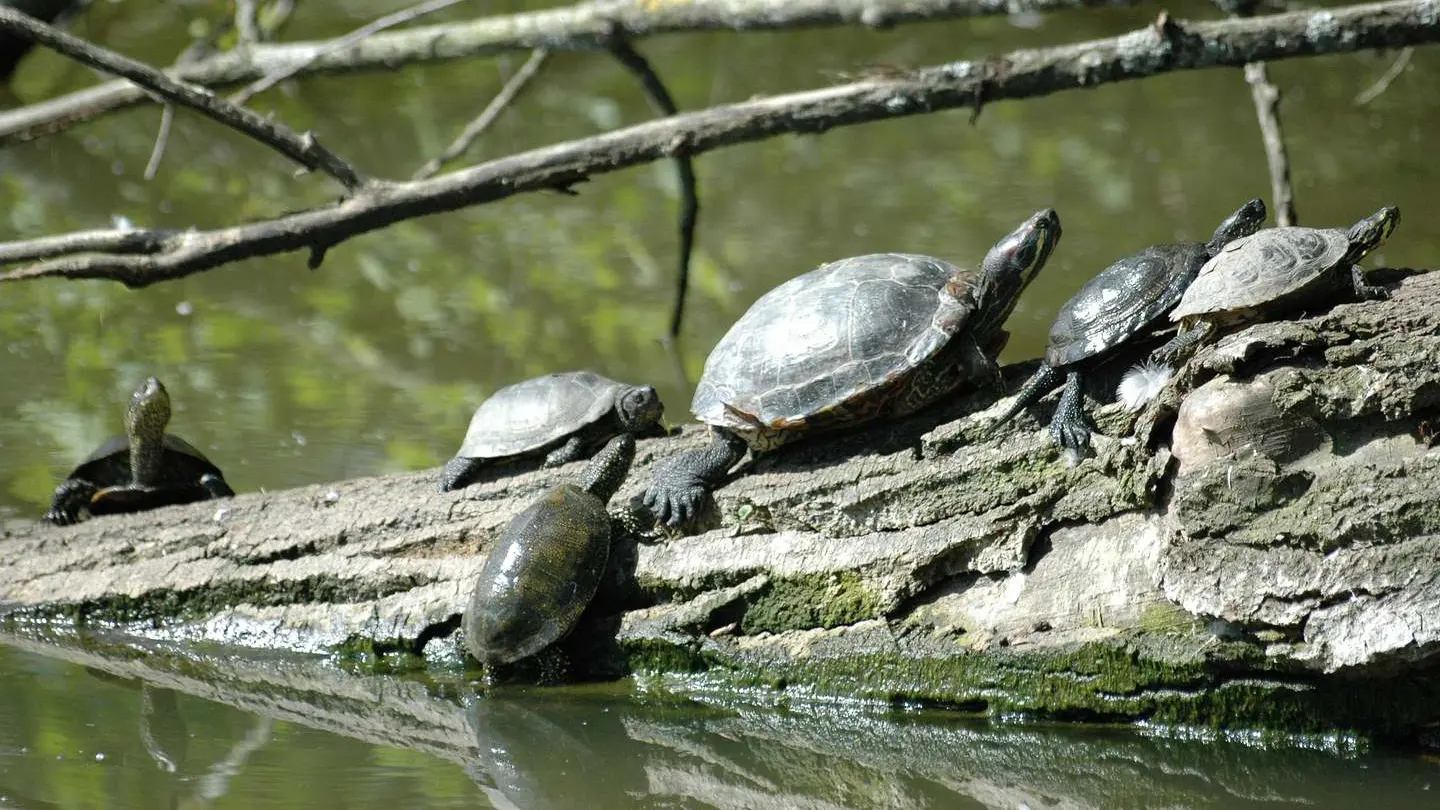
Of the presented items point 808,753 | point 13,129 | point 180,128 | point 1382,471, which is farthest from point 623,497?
point 180,128

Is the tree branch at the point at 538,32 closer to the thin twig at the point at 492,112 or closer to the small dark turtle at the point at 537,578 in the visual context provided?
the thin twig at the point at 492,112

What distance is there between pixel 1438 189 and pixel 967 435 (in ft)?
19.6

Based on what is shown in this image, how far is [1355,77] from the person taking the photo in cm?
1169

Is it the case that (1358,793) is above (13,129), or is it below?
below

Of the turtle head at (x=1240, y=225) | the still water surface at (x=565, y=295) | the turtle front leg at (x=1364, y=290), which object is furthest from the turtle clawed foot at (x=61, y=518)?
the turtle front leg at (x=1364, y=290)

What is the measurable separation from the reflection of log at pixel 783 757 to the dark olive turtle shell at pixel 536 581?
187 millimetres

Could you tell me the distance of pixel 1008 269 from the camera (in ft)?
12.9

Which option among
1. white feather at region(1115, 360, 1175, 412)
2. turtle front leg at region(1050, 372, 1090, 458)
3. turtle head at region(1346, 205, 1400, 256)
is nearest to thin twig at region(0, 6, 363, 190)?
turtle front leg at region(1050, 372, 1090, 458)

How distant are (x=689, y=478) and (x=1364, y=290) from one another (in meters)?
1.97

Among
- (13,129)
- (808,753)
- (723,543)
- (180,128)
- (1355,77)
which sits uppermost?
(1355,77)

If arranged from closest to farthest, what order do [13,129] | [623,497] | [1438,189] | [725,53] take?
[623,497], [13,129], [1438,189], [725,53]

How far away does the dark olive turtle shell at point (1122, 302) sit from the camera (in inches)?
142

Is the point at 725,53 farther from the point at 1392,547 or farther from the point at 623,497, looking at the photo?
the point at 1392,547

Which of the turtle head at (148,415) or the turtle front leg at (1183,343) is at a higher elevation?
the turtle front leg at (1183,343)
